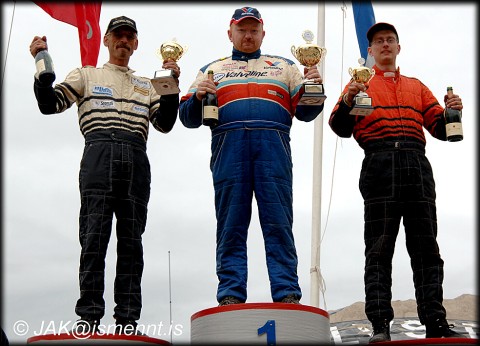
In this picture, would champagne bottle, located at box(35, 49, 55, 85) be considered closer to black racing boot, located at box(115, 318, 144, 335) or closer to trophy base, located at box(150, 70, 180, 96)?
trophy base, located at box(150, 70, 180, 96)

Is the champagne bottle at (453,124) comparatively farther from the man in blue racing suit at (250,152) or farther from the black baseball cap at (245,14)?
the black baseball cap at (245,14)

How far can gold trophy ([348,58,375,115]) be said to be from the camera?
4.70m

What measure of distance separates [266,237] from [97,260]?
107cm

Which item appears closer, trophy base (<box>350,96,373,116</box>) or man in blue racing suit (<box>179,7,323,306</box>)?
man in blue racing suit (<box>179,7,323,306</box>)

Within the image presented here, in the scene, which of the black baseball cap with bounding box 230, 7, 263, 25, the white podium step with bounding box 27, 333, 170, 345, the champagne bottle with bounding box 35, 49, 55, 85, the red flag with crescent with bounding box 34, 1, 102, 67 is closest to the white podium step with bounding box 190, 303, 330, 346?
the white podium step with bounding box 27, 333, 170, 345

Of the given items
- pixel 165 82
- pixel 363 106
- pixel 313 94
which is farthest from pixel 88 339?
pixel 363 106

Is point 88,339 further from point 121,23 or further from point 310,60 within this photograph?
point 310,60

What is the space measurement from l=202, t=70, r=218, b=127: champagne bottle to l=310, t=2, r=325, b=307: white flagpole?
3.41 metres

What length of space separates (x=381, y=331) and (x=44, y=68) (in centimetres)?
269

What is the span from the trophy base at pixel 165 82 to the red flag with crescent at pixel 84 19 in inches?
104

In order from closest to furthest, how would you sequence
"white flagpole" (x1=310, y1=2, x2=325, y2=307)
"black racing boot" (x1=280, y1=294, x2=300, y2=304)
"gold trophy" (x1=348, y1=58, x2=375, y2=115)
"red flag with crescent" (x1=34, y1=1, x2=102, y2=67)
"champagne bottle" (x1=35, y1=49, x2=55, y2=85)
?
"black racing boot" (x1=280, y1=294, x2=300, y2=304), "champagne bottle" (x1=35, y1=49, x2=55, y2=85), "gold trophy" (x1=348, y1=58, x2=375, y2=115), "red flag with crescent" (x1=34, y1=1, x2=102, y2=67), "white flagpole" (x1=310, y1=2, x2=325, y2=307)

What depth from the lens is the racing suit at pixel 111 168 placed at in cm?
443

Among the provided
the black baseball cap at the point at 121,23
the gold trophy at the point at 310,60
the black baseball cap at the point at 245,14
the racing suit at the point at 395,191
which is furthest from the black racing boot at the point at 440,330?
the black baseball cap at the point at 121,23

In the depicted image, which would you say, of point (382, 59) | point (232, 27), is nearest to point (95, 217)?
point (232, 27)
